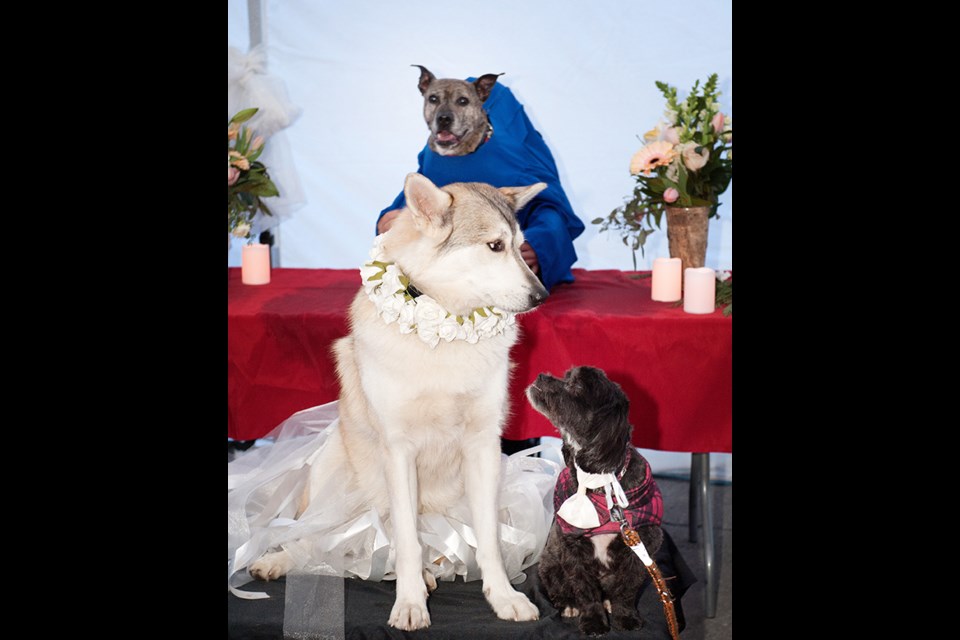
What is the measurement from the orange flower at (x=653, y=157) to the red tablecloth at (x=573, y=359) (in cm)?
47

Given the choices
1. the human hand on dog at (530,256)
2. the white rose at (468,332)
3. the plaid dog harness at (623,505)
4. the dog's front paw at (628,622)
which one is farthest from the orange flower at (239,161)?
the dog's front paw at (628,622)

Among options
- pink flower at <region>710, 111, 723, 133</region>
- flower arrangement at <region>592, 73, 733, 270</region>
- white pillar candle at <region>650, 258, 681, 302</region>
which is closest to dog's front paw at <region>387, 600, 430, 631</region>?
white pillar candle at <region>650, 258, 681, 302</region>

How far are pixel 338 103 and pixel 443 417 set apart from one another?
3106mm

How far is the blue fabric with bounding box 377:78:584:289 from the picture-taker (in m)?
2.90

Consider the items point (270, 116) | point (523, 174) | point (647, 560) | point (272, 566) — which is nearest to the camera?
point (647, 560)

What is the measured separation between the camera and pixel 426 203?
180cm

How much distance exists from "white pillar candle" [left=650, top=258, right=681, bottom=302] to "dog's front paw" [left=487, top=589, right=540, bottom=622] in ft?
4.43

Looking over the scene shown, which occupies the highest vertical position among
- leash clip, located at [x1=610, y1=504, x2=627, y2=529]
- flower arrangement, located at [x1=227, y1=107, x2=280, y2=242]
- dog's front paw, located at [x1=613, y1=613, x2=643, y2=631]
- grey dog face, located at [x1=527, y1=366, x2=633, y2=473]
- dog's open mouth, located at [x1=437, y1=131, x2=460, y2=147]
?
dog's open mouth, located at [x1=437, y1=131, x2=460, y2=147]

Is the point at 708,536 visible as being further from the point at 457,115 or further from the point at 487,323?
the point at 457,115

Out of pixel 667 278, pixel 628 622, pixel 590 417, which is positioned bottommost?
pixel 628 622

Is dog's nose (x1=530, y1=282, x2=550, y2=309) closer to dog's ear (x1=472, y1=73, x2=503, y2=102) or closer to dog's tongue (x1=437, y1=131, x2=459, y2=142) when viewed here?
dog's tongue (x1=437, y1=131, x2=459, y2=142)

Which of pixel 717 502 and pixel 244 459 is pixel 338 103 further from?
pixel 717 502

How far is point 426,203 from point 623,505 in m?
0.80

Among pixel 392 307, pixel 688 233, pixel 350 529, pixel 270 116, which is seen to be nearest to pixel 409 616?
pixel 350 529
